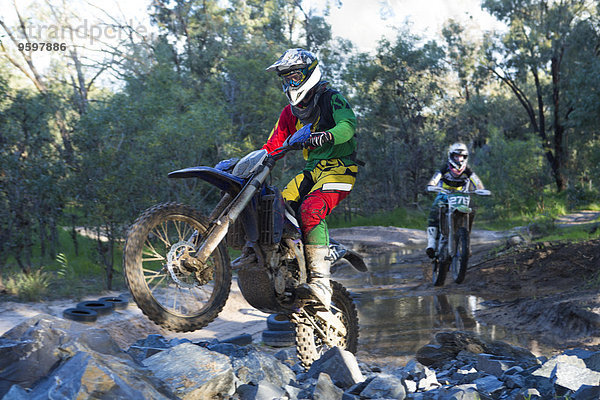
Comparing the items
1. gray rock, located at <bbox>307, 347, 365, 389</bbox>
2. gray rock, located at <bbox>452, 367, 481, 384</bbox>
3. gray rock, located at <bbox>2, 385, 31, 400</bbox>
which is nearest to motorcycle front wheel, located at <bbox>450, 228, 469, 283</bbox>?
gray rock, located at <bbox>452, 367, 481, 384</bbox>

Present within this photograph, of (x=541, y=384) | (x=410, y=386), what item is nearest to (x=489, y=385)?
(x=541, y=384)

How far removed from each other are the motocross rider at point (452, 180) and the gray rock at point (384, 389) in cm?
546

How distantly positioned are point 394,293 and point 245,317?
2.93 m

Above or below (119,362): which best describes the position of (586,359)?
below

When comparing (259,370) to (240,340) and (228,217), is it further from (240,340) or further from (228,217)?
(240,340)

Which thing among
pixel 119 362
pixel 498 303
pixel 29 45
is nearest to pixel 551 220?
pixel 498 303

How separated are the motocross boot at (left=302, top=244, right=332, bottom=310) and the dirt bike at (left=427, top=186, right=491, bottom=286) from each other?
454cm

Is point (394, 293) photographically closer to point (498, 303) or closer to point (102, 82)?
point (498, 303)

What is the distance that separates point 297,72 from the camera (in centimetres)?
450

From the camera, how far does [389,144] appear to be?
2945 centimetres

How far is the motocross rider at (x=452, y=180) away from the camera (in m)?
8.84

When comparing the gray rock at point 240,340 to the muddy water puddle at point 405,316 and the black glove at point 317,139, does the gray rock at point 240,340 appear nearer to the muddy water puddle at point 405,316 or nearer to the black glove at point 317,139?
the muddy water puddle at point 405,316

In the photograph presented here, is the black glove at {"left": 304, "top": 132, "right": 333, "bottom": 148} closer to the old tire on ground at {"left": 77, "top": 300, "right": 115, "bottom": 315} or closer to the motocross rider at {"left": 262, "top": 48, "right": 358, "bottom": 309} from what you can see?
the motocross rider at {"left": 262, "top": 48, "right": 358, "bottom": 309}

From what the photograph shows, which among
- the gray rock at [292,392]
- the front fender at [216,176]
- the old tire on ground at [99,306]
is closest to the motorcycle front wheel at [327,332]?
the gray rock at [292,392]
